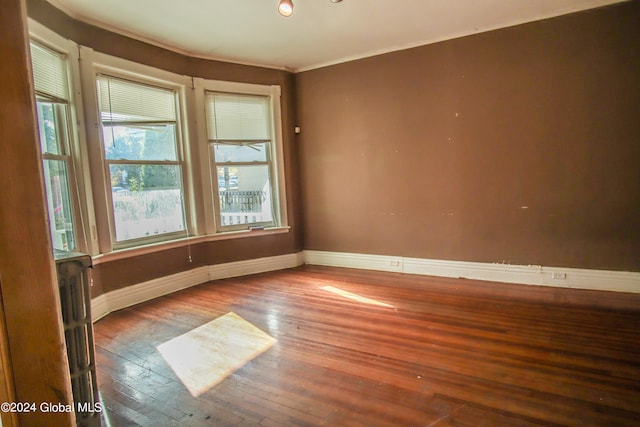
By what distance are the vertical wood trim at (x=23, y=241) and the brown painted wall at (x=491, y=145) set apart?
3.74 meters

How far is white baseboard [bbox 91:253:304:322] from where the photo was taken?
10.7 ft

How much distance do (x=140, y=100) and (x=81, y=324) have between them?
2867 mm

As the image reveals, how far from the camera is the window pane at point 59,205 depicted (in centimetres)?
277

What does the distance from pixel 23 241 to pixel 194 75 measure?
362 cm

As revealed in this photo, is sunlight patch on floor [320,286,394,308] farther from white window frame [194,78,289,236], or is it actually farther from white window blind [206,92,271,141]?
white window blind [206,92,271,141]

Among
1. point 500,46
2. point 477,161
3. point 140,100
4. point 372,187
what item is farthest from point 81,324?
point 500,46

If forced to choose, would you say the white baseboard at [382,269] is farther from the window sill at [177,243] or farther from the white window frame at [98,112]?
the white window frame at [98,112]

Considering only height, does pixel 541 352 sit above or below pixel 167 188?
below

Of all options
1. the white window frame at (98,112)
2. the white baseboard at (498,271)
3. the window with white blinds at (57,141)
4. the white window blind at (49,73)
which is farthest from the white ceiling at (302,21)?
the white baseboard at (498,271)

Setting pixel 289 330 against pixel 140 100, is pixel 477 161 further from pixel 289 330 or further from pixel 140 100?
pixel 140 100

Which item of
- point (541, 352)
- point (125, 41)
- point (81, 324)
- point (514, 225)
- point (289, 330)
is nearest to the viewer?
point (81, 324)

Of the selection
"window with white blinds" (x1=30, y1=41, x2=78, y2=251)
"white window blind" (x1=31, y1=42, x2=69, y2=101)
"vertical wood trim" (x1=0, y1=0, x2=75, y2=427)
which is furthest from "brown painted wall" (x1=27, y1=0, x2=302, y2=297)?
"vertical wood trim" (x1=0, y1=0, x2=75, y2=427)

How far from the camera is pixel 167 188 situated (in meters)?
3.85

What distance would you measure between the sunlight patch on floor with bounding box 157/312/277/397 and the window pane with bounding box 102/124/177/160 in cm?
201
